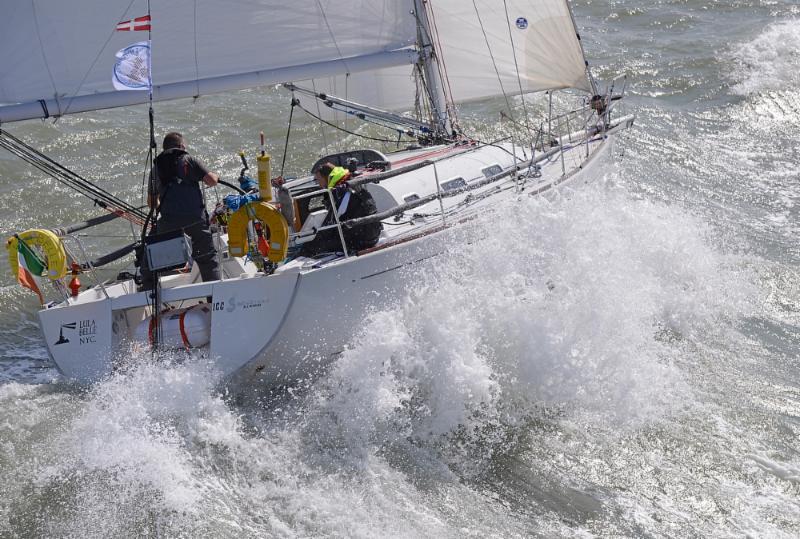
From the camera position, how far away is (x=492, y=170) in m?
10.3

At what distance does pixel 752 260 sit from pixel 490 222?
159 inches

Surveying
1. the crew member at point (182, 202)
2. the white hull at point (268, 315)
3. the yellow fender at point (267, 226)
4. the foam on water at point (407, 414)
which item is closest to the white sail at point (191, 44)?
the crew member at point (182, 202)

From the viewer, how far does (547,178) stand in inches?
392

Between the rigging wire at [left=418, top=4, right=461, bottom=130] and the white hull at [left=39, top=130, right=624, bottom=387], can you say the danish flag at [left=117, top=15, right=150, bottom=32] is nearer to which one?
the white hull at [left=39, top=130, right=624, bottom=387]

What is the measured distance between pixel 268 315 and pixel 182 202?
125 centimetres

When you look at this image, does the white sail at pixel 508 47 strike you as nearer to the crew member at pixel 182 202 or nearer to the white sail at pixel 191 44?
the white sail at pixel 191 44

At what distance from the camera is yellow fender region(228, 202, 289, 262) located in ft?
25.1

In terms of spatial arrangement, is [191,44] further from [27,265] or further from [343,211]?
[27,265]

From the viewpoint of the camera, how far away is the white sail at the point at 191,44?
26.6 ft

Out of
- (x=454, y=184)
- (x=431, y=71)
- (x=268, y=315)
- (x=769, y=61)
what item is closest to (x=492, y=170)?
(x=454, y=184)

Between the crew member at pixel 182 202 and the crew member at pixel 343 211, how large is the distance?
826 mm

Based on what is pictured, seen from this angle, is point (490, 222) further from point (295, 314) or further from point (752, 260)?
point (752, 260)

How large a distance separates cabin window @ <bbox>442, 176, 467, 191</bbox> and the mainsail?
4.34 ft

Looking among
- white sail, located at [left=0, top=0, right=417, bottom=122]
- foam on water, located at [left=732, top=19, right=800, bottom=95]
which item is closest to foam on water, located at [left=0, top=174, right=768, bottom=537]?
white sail, located at [left=0, top=0, right=417, bottom=122]
